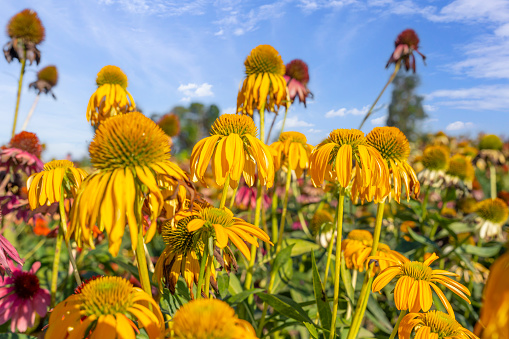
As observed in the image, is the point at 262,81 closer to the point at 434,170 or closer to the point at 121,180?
the point at 121,180

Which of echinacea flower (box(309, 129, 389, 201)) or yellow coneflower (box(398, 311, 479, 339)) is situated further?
echinacea flower (box(309, 129, 389, 201))

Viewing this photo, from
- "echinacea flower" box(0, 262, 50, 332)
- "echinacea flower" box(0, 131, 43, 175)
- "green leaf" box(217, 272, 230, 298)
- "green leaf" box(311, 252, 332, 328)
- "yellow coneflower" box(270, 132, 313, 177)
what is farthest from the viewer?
"echinacea flower" box(0, 131, 43, 175)

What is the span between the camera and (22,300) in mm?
1671

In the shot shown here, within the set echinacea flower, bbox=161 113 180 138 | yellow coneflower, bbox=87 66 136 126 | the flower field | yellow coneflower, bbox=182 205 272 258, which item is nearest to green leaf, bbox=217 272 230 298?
the flower field

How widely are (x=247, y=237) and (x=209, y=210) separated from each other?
0.55ft

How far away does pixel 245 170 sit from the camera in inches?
51.7

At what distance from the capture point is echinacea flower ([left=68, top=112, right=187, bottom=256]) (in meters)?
0.75

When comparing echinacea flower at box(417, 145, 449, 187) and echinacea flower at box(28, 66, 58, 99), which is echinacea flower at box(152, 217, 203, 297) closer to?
echinacea flower at box(417, 145, 449, 187)

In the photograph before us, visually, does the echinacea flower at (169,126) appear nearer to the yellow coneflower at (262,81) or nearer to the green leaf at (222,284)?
the yellow coneflower at (262,81)

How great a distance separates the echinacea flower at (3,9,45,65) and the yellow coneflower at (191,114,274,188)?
272 centimetres

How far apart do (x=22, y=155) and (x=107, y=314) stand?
6.56ft

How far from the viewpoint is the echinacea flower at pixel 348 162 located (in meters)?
1.14

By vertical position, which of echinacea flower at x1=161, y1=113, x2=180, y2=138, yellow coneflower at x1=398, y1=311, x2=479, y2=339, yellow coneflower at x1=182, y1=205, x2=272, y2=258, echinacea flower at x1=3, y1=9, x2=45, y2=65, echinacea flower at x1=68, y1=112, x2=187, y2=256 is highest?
echinacea flower at x1=3, y1=9, x2=45, y2=65

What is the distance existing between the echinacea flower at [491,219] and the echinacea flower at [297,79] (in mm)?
1870
